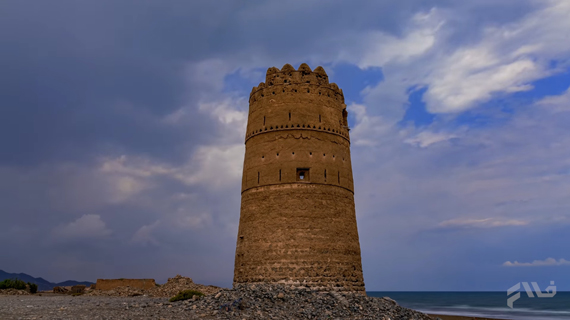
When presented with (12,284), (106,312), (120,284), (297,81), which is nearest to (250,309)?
(106,312)

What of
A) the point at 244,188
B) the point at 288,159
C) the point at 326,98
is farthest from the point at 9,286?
the point at 326,98

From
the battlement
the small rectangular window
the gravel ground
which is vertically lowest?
the gravel ground

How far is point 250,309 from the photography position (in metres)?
13.9

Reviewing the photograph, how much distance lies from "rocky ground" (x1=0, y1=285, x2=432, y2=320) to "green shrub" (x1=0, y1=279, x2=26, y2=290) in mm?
19819

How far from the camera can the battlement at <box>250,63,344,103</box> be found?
20.3 metres

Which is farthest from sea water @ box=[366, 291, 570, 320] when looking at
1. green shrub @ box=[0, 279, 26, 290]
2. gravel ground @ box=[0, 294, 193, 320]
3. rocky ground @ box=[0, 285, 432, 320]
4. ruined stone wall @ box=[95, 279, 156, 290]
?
green shrub @ box=[0, 279, 26, 290]

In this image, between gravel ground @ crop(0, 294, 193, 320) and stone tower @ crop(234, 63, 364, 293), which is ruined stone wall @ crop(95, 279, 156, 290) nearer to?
stone tower @ crop(234, 63, 364, 293)

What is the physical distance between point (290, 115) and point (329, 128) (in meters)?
1.95

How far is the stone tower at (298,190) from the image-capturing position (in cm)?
1791

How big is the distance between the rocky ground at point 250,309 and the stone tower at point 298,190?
1.72m

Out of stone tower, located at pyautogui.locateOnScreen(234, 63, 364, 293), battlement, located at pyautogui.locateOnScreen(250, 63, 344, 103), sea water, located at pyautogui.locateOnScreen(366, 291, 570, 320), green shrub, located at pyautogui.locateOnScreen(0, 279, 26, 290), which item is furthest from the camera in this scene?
sea water, located at pyautogui.locateOnScreen(366, 291, 570, 320)

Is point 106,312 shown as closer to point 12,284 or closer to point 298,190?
point 298,190

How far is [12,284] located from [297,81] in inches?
1055

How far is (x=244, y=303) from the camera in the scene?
1423cm
